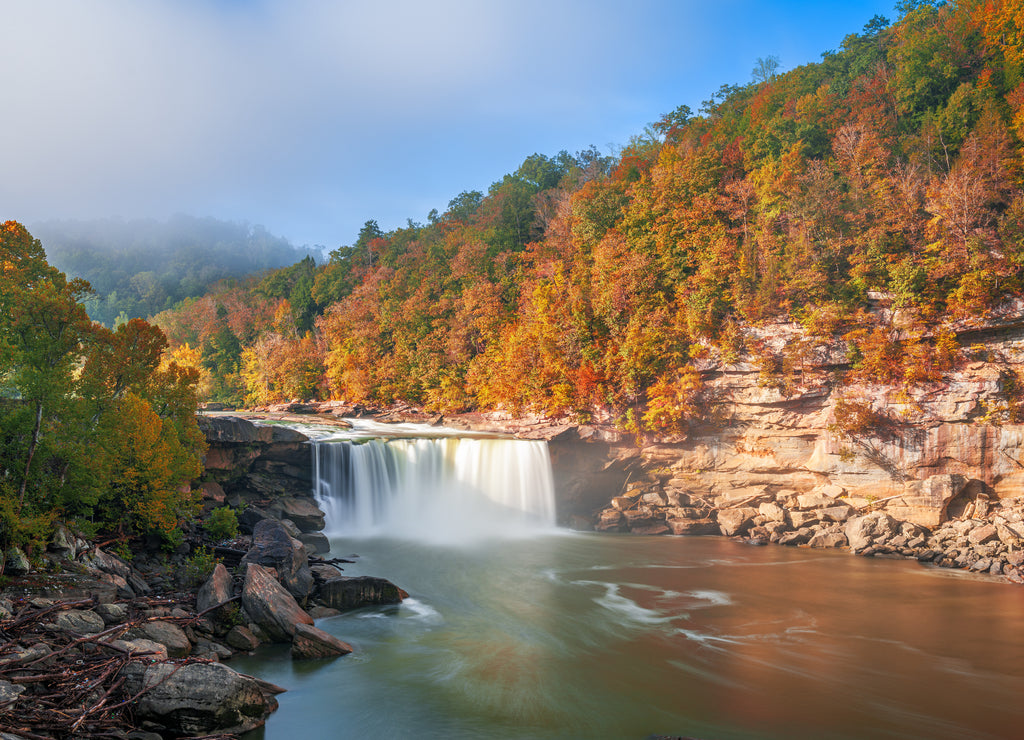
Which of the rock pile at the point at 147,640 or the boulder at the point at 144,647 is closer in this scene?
the rock pile at the point at 147,640

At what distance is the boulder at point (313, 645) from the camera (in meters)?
10.7

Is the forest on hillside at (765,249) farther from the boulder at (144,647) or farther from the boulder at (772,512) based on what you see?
the boulder at (144,647)

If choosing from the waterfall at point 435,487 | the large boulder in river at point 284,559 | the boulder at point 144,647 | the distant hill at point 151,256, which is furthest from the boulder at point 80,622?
the distant hill at point 151,256

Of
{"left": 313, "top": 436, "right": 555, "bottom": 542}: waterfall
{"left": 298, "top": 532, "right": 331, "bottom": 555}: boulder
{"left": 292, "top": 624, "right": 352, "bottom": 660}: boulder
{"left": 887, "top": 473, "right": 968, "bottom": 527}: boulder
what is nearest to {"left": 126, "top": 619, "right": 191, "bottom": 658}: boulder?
{"left": 292, "top": 624, "right": 352, "bottom": 660}: boulder

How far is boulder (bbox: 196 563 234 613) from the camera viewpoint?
10898 millimetres

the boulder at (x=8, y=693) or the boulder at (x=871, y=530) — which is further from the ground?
the boulder at (x=8, y=693)

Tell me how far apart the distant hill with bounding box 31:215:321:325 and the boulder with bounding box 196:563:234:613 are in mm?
97766

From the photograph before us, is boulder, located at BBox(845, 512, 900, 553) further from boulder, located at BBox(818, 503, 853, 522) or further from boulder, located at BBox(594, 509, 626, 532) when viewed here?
boulder, located at BBox(594, 509, 626, 532)

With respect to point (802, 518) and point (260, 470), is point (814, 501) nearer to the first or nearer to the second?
point (802, 518)

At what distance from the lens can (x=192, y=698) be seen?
7.52 m

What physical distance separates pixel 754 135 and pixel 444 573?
31.5 metres

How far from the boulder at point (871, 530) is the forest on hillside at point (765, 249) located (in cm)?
565

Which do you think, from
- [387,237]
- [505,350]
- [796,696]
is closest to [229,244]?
[387,237]

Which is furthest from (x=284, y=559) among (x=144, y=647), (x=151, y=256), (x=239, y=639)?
(x=151, y=256)
